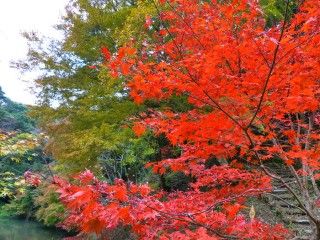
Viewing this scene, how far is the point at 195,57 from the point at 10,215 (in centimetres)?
2743

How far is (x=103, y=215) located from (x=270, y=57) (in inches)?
97.0

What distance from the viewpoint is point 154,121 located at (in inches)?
182

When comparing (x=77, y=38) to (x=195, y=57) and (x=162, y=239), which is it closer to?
(x=195, y=57)

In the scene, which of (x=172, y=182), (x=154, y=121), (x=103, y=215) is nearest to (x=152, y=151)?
(x=172, y=182)

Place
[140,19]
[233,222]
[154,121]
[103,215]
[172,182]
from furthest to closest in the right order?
[172,182] → [140,19] → [154,121] → [233,222] → [103,215]

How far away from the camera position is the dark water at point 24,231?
19.6m

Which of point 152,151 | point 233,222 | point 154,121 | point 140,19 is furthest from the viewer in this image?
point 152,151

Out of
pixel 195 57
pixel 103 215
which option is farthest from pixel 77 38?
pixel 103 215

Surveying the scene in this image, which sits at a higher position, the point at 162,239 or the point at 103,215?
the point at 103,215

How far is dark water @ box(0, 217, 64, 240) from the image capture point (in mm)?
19641

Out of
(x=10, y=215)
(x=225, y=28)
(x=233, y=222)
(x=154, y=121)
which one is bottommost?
(x=10, y=215)

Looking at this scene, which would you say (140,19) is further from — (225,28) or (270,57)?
(270,57)

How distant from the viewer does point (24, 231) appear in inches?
856

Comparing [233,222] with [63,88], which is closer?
[233,222]
